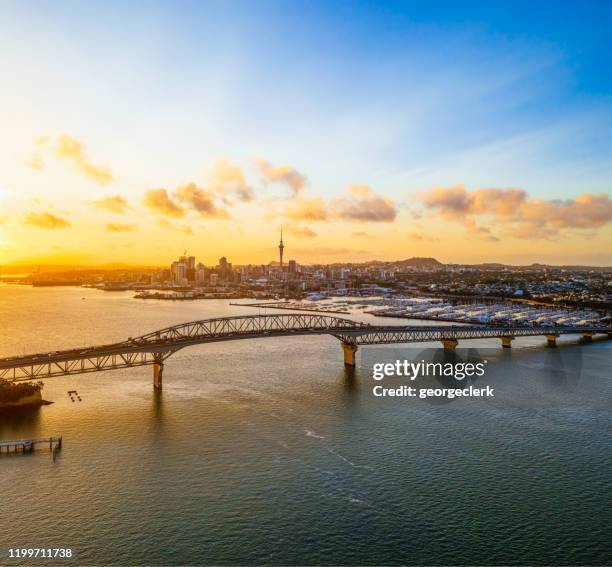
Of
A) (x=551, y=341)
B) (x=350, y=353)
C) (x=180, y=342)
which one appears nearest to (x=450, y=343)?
(x=551, y=341)

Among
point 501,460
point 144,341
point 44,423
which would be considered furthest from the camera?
point 144,341

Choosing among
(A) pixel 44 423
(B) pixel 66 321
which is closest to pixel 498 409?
(A) pixel 44 423

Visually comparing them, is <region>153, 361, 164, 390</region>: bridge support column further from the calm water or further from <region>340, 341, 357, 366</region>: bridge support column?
<region>340, 341, 357, 366</region>: bridge support column

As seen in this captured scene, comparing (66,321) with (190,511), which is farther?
(66,321)

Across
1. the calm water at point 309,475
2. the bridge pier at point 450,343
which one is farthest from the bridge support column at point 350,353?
the bridge pier at point 450,343

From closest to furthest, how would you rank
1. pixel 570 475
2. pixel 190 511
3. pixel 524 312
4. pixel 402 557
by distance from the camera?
pixel 402 557, pixel 190 511, pixel 570 475, pixel 524 312

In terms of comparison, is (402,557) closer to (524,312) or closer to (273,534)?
(273,534)

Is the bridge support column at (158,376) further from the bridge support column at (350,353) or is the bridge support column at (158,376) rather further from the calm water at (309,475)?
the bridge support column at (350,353)
